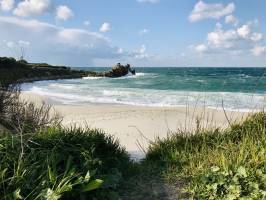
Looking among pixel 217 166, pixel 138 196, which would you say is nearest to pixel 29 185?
pixel 138 196

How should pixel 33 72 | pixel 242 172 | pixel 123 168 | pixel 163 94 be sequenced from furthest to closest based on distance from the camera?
pixel 33 72
pixel 163 94
pixel 123 168
pixel 242 172

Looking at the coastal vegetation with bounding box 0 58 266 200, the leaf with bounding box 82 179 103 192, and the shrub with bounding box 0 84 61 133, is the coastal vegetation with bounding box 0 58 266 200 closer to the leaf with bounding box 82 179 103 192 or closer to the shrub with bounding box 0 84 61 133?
the leaf with bounding box 82 179 103 192

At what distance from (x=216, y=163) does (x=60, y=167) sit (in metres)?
2.04

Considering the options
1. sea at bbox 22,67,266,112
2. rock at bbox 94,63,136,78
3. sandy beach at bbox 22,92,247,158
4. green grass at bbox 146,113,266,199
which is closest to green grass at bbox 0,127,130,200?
green grass at bbox 146,113,266,199

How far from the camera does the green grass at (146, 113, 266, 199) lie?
4.86 metres

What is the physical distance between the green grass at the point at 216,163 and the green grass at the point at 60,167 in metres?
0.74

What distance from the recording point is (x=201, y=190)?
16.3ft

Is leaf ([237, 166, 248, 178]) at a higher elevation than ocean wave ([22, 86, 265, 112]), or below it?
higher

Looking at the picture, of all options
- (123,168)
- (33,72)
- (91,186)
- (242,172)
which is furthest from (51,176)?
(33,72)

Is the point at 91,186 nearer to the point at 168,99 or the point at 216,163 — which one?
the point at 216,163

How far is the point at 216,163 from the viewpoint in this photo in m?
5.55

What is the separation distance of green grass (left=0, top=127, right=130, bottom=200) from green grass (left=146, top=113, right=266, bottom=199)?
742 millimetres

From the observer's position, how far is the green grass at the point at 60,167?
13.6ft

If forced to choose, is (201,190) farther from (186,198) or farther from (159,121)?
(159,121)
